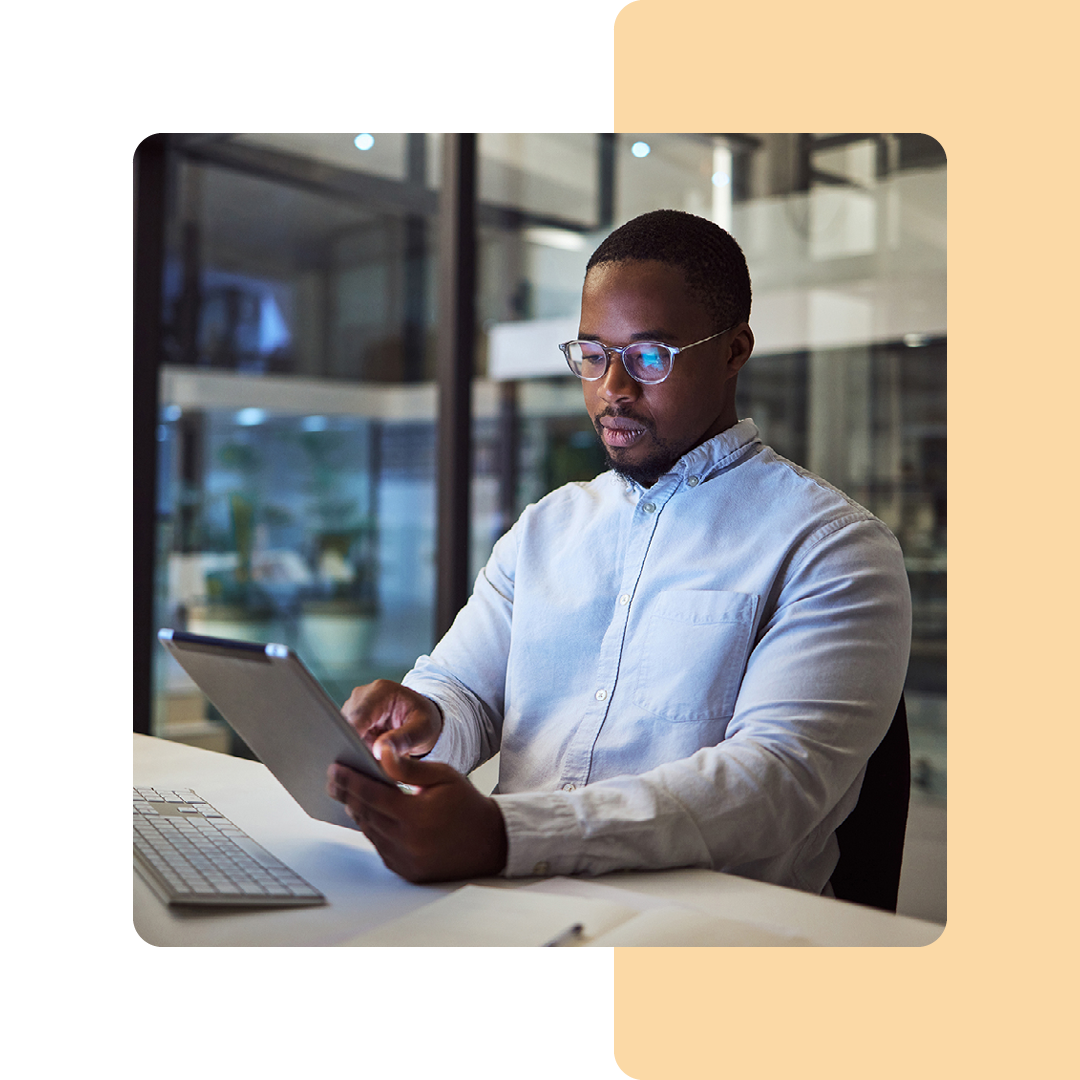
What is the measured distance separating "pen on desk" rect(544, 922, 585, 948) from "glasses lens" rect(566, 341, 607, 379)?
2.37 feet

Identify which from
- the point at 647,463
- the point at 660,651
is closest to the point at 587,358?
the point at 647,463

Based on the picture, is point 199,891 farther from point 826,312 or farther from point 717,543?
point 826,312

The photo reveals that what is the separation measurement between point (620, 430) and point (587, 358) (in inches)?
4.5

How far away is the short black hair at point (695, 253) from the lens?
4.57ft

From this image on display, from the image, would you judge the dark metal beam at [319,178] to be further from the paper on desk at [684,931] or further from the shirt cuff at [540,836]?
the paper on desk at [684,931]

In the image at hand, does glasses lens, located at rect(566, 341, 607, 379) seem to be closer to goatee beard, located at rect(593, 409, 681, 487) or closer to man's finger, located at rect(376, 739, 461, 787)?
goatee beard, located at rect(593, 409, 681, 487)

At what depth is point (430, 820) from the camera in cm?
101

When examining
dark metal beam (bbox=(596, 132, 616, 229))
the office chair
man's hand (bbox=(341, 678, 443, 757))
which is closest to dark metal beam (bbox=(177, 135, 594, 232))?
dark metal beam (bbox=(596, 132, 616, 229))

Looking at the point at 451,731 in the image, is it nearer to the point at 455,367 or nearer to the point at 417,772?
the point at 417,772

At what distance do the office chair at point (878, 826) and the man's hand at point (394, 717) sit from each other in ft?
1.76

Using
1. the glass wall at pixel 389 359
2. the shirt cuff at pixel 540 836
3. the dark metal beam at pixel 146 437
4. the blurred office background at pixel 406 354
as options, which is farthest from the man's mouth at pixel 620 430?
the glass wall at pixel 389 359

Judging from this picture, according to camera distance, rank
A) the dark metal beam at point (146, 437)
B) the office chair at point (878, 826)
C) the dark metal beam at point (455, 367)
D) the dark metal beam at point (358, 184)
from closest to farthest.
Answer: the office chair at point (878, 826) → the dark metal beam at point (146, 437) → the dark metal beam at point (455, 367) → the dark metal beam at point (358, 184)

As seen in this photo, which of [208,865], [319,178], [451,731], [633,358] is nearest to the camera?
[208,865]
